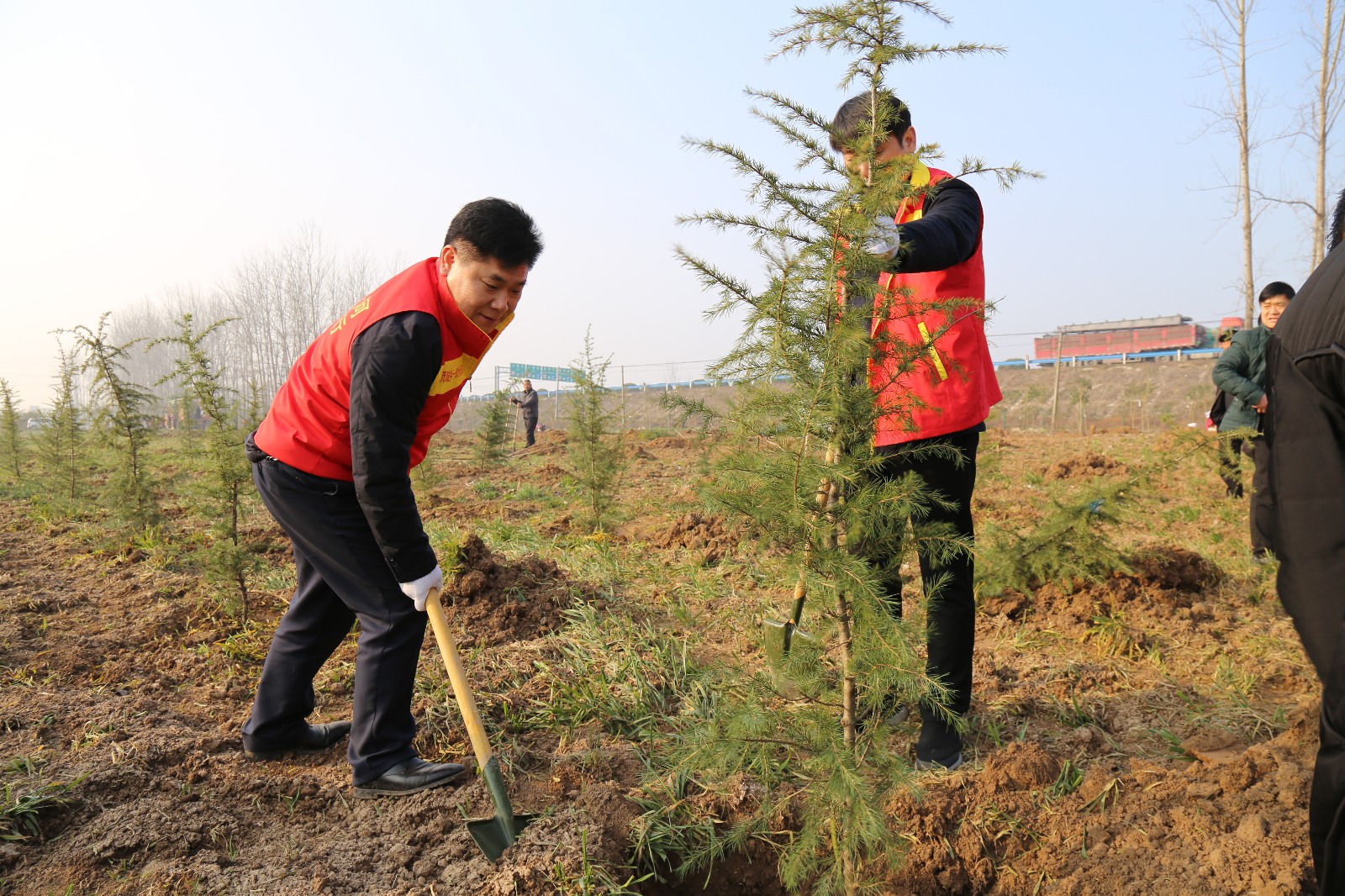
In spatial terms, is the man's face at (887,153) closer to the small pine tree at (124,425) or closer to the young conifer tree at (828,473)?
the young conifer tree at (828,473)

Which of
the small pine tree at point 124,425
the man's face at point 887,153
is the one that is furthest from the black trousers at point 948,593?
the small pine tree at point 124,425

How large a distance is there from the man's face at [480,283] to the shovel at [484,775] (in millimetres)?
975

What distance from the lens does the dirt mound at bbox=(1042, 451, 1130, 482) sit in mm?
9133

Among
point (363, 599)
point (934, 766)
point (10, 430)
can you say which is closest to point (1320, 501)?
point (934, 766)

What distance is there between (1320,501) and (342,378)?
2683mm

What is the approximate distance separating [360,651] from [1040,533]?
3.65 meters

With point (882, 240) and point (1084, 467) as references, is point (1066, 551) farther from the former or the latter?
point (1084, 467)

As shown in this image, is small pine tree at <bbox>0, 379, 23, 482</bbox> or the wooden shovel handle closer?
the wooden shovel handle

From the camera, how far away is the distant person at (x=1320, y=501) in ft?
4.66

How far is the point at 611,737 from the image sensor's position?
3.11 metres

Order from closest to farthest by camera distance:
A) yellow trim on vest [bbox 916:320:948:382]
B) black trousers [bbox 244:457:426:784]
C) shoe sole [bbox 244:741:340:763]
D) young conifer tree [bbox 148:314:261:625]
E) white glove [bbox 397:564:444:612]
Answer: yellow trim on vest [bbox 916:320:948:382] < white glove [bbox 397:564:444:612] < black trousers [bbox 244:457:426:784] < shoe sole [bbox 244:741:340:763] < young conifer tree [bbox 148:314:261:625]

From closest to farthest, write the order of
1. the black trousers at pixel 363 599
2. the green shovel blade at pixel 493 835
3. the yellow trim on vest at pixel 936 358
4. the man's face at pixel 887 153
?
1. the man's face at pixel 887 153
2. the green shovel blade at pixel 493 835
3. the yellow trim on vest at pixel 936 358
4. the black trousers at pixel 363 599

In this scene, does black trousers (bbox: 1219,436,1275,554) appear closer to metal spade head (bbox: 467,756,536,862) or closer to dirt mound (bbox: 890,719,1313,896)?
dirt mound (bbox: 890,719,1313,896)

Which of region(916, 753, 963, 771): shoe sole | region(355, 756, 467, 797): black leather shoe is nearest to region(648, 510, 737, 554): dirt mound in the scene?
region(916, 753, 963, 771): shoe sole
